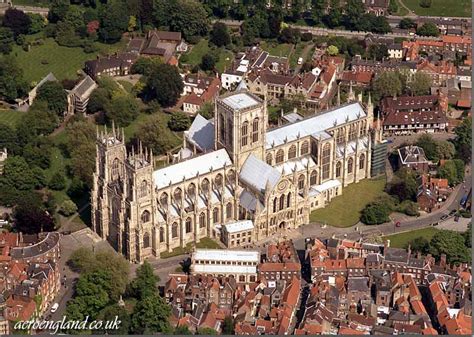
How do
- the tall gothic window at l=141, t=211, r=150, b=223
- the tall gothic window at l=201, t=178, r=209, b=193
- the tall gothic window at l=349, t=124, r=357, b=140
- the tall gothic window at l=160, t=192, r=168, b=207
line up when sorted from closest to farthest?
the tall gothic window at l=141, t=211, r=150, b=223, the tall gothic window at l=160, t=192, r=168, b=207, the tall gothic window at l=201, t=178, r=209, b=193, the tall gothic window at l=349, t=124, r=357, b=140

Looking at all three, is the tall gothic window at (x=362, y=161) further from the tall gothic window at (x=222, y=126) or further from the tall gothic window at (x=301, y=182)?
the tall gothic window at (x=222, y=126)

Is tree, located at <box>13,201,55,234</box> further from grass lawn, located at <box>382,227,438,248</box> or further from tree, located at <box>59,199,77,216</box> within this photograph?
grass lawn, located at <box>382,227,438,248</box>

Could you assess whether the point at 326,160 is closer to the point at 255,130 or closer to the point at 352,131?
the point at 352,131

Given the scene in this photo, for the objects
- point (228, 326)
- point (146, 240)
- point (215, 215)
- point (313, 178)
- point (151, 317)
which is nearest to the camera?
point (151, 317)

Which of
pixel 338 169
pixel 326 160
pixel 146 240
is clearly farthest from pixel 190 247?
pixel 338 169

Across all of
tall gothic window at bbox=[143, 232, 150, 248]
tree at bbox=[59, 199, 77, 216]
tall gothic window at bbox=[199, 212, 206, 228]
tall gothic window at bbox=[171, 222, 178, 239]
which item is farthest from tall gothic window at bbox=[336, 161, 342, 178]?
tree at bbox=[59, 199, 77, 216]

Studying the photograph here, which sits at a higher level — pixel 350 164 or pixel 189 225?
pixel 350 164
